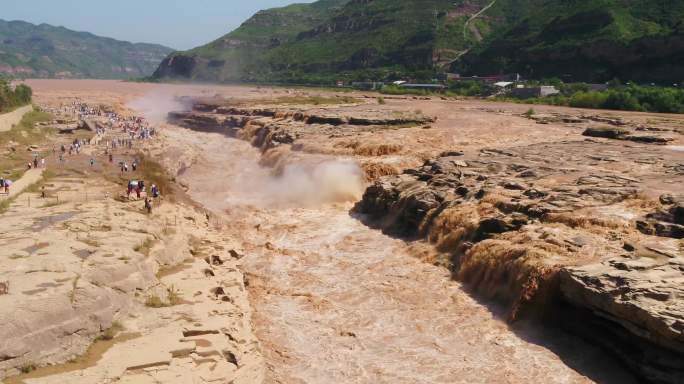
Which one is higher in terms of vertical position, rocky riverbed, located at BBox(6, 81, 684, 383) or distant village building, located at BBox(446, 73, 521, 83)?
distant village building, located at BBox(446, 73, 521, 83)

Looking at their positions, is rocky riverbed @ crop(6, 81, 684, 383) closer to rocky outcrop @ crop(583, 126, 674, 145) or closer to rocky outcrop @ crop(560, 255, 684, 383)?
rocky outcrop @ crop(560, 255, 684, 383)

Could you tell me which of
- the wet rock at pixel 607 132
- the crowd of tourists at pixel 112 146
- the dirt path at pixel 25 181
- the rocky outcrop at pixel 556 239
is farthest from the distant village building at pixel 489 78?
the dirt path at pixel 25 181

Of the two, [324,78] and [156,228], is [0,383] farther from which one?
[324,78]

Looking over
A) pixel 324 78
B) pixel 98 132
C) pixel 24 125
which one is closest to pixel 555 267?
pixel 98 132

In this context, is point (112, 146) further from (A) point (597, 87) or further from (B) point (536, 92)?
(A) point (597, 87)

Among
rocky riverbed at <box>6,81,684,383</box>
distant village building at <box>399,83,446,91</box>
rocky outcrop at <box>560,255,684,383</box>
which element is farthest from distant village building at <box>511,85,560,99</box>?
rocky outcrop at <box>560,255,684,383</box>

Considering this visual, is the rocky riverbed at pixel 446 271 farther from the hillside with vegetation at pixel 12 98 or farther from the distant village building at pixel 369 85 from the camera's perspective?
the distant village building at pixel 369 85
